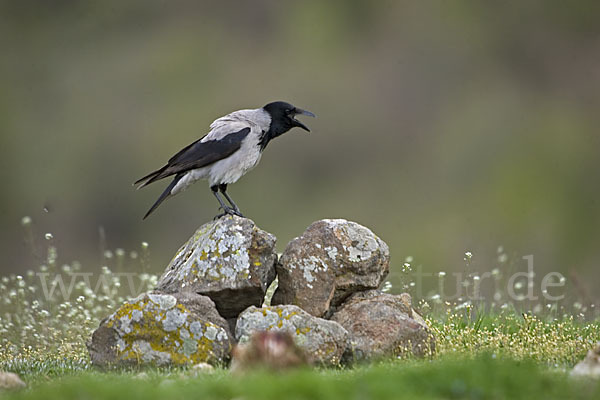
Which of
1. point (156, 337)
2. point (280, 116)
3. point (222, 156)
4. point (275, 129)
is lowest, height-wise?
point (156, 337)

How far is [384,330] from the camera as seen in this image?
11.1m

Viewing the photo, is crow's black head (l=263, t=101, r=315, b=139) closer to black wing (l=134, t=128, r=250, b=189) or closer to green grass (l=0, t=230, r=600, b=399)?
black wing (l=134, t=128, r=250, b=189)

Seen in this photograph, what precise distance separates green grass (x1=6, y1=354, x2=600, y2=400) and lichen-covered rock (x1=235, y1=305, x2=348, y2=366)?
60.7 inches

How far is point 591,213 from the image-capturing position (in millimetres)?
42906

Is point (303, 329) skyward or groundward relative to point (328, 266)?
groundward

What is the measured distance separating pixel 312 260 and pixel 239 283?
3.88 ft

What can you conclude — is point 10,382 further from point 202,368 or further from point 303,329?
point 303,329

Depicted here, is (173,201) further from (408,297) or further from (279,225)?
(408,297)

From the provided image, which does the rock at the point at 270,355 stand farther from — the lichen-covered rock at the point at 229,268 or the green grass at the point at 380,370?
the lichen-covered rock at the point at 229,268

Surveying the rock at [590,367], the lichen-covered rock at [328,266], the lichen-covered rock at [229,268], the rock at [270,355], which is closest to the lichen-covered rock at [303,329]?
the lichen-covered rock at [229,268]

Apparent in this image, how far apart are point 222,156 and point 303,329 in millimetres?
3769

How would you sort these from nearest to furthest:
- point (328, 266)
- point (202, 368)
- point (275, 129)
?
point (202, 368), point (328, 266), point (275, 129)

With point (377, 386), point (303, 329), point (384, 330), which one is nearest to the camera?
point (377, 386)

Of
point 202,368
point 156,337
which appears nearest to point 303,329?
point 202,368
